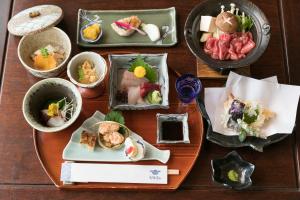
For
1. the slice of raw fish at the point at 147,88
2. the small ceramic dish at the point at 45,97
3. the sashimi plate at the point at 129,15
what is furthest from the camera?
the sashimi plate at the point at 129,15

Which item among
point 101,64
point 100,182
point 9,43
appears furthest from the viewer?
point 9,43

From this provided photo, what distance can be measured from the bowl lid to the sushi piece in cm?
22

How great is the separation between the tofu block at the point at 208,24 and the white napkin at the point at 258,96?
19cm

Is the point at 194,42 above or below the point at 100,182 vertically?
above

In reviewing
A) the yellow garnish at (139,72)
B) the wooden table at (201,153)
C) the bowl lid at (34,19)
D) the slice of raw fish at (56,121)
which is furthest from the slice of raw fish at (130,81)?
the bowl lid at (34,19)

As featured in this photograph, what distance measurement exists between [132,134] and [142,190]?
192 mm

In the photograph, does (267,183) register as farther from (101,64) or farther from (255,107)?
(101,64)

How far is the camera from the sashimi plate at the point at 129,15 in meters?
1.42

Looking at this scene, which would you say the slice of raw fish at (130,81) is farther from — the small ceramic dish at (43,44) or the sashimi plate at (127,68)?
the small ceramic dish at (43,44)

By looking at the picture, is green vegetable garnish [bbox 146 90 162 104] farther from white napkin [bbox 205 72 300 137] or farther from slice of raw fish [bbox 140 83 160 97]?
white napkin [bbox 205 72 300 137]

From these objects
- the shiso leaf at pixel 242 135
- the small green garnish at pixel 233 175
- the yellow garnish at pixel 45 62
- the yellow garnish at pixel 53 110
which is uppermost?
the yellow garnish at pixel 45 62

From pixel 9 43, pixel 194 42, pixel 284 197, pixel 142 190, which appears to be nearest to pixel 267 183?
pixel 284 197

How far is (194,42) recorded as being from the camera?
133 centimetres

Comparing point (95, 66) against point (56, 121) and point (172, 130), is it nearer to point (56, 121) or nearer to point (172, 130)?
point (56, 121)
